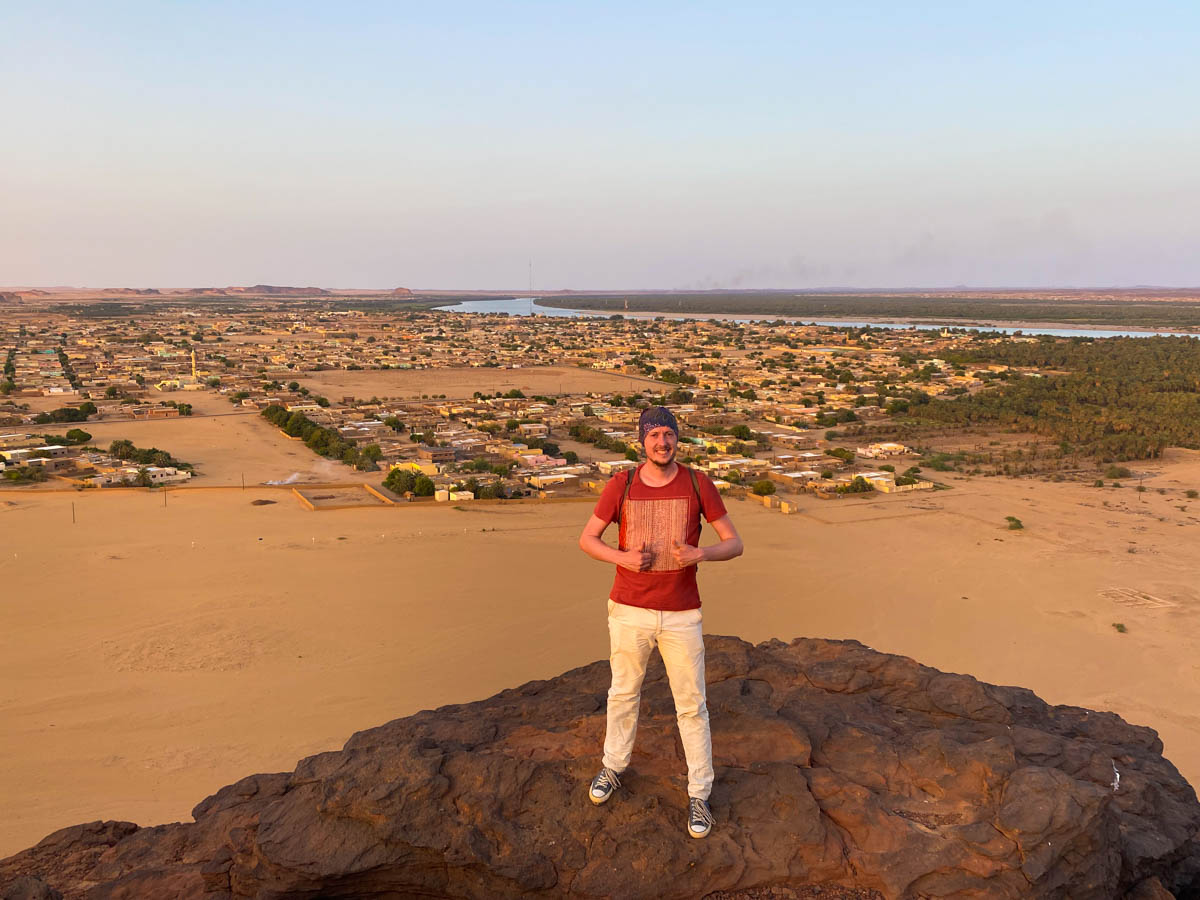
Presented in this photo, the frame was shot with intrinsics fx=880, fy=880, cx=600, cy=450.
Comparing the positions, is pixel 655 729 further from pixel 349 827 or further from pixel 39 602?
pixel 39 602

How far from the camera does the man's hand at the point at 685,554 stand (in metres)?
4.67

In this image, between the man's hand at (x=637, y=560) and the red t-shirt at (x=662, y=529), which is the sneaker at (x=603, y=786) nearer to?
the red t-shirt at (x=662, y=529)

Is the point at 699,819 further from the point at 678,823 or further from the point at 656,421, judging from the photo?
the point at 656,421

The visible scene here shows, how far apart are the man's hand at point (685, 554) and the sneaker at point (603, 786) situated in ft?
4.28

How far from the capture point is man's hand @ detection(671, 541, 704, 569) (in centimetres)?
467

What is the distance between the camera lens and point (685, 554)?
470 centimetres

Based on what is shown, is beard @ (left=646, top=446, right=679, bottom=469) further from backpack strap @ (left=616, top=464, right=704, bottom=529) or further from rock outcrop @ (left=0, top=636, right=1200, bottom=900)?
rock outcrop @ (left=0, top=636, right=1200, bottom=900)

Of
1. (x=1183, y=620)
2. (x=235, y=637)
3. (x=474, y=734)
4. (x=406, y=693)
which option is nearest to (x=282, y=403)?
(x=235, y=637)

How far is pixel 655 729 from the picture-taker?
225 inches

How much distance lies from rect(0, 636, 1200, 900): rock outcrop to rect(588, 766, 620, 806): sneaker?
2.6 inches

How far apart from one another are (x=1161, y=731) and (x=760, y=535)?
13657 millimetres

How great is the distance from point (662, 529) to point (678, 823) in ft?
5.38

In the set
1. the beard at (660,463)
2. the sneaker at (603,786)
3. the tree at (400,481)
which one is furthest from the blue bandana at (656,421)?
the tree at (400,481)

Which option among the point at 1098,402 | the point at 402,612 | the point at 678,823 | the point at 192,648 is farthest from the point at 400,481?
the point at 1098,402
